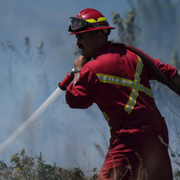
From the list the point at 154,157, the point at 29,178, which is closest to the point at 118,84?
the point at 154,157

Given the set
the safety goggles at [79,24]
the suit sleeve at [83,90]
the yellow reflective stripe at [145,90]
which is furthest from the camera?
the safety goggles at [79,24]

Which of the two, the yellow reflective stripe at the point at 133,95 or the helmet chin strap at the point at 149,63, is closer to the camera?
the yellow reflective stripe at the point at 133,95

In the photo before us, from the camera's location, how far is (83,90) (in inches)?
127

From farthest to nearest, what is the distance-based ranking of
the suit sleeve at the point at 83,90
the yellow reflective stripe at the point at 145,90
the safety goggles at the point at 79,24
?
the safety goggles at the point at 79,24 < the yellow reflective stripe at the point at 145,90 < the suit sleeve at the point at 83,90

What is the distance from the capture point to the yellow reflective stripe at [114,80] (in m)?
3.23

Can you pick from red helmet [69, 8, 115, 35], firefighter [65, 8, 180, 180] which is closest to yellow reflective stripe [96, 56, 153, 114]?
firefighter [65, 8, 180, 180]

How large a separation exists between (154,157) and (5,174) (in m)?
3.31

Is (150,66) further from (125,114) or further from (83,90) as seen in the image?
(83,90)

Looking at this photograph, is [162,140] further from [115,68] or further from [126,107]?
[115,68]

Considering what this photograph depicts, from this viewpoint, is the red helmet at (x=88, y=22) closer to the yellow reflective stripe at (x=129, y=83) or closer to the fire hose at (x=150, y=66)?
the fire hose at (x=150, y=66)

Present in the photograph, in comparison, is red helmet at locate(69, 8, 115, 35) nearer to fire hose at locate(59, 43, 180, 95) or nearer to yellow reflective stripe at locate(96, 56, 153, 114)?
fire hose at locate(59, 43, 180, 95)

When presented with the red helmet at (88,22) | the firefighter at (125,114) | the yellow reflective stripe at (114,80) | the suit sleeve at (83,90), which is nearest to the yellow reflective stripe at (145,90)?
the firefighter at (125,114)

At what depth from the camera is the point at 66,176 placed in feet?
17.4

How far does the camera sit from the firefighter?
3.23 m
